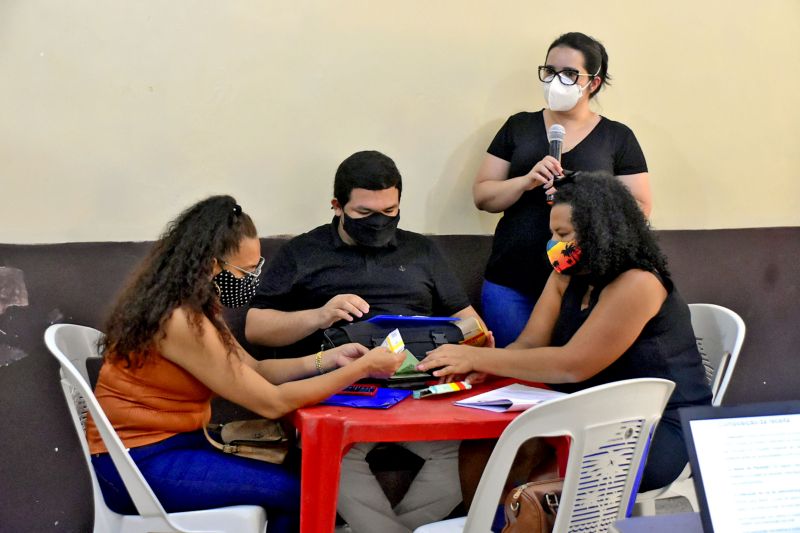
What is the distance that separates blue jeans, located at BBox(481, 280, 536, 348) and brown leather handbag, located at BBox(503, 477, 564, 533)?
114cm

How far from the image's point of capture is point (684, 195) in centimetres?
396

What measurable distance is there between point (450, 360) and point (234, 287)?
0.66 m

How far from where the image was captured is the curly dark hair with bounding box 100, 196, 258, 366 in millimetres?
2174

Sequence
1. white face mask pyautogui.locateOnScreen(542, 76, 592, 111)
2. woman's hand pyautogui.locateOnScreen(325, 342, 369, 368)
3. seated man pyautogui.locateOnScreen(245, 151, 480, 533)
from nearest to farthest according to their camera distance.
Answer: woman's hand pyautogui.locateOnScreen(325, 342, 369, 368) → seated man pyautogui.locateOnScreen(245, 151, 480, 533) → white face mask pyautogui.locateOnScreen(542, 76, 592, 111)

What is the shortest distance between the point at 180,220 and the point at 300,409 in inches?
24.6

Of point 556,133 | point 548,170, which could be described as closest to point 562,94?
point 556,133

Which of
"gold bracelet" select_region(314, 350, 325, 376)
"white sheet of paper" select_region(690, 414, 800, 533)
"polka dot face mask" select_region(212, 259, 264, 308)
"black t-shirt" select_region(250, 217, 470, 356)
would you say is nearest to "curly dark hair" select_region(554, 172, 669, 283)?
"black t-shirt" select_region(250, 217, 470, 356)

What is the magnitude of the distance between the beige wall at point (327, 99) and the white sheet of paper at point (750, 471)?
2.17 m

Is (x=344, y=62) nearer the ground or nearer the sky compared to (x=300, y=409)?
nearer the sky

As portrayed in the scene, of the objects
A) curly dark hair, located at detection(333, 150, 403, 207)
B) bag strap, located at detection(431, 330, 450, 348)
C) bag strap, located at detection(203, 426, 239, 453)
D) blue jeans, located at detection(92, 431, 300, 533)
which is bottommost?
blue jeans, located at detection(92, 431, 300, 533)

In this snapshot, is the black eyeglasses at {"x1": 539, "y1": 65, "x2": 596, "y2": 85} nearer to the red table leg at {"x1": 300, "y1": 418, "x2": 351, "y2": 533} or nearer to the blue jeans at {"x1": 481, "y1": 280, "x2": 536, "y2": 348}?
the blue jeans at {"x1": 481, "y1": 280, "x2": 536, "y2": 348}

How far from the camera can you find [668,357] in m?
2.39

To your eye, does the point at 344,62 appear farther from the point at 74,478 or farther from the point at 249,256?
the point at 74,478

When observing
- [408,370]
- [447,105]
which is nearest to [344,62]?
[447,105]
